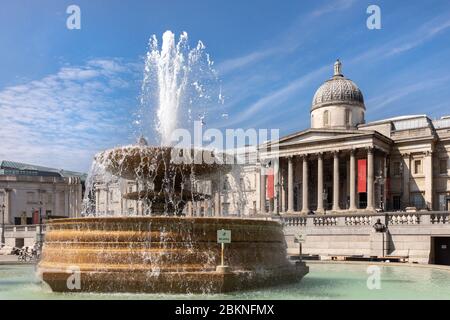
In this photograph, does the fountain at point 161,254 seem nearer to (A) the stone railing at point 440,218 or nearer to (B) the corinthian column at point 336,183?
(A) the stone railing at point 440,218

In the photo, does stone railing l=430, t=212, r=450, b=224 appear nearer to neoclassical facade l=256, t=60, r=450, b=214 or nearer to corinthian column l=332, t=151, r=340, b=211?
neoclassical facade l=256, t=60, r=450, b=214

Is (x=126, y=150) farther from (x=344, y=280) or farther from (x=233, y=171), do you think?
(x=344, y=280)

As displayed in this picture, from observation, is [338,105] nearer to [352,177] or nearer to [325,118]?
[325,118]

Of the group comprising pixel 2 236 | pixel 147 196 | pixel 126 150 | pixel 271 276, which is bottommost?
pixel 2 236

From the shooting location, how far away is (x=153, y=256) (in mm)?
12914

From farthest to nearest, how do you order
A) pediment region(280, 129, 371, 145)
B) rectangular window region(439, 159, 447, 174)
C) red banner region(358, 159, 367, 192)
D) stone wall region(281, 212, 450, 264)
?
rectangular window region(439, 159, 447, 174), pediment region(280, 129, 371, 145), red banner region(358, 159, 367, 192), stone wall region(281, 212, 450, 264)

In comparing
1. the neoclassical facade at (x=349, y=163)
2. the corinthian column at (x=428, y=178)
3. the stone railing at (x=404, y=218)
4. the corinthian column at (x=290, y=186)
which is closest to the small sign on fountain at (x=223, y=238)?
the stone railing at (x=404, y=218)

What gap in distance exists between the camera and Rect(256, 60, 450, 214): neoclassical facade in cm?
5316

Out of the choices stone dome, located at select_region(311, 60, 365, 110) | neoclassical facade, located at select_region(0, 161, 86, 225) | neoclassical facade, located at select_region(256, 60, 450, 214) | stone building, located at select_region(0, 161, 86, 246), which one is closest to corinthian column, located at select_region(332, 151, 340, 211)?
neoclassical facade, located at select_region(256, 60, 450, 214)

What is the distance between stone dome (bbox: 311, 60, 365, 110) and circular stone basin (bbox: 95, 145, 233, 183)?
46136 mm

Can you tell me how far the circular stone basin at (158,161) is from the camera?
15.8 meters

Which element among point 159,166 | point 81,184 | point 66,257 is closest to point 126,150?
→ point 159,166
